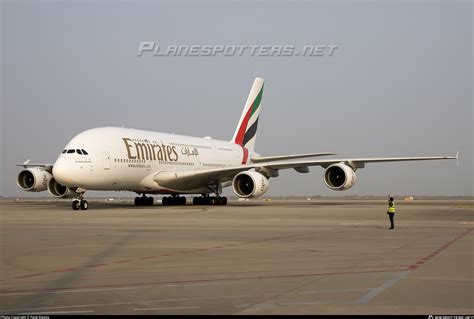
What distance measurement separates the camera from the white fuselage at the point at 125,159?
101 feet


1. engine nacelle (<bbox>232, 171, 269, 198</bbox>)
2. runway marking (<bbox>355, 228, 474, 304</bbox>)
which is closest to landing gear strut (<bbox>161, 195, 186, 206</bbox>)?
engine nacelle (<bbox>232, 171, 269, 198</bbox>)

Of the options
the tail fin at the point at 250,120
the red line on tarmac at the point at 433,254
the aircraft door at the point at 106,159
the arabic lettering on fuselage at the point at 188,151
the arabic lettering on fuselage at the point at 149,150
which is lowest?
the red line on tarmac at the point at 433,254

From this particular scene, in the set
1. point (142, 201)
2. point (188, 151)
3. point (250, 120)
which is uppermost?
point (250, 120)

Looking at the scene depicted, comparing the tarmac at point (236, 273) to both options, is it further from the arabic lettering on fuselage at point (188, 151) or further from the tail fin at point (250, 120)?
the tail fin at point (250, 120)

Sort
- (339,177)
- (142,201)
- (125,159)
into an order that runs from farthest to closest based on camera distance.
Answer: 1. (142,201)
2. (339,177)
3. (125,159)

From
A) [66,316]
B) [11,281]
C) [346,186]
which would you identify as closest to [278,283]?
[66,316]

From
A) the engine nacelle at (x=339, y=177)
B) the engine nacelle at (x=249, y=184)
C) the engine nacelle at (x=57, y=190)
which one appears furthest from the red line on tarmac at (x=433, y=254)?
the engine nacelle at (x=57, y=190)

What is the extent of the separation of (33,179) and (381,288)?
3147 centimetres

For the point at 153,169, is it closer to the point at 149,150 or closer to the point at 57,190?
the point at 149,150

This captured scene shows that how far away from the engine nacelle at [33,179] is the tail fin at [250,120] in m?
16.7

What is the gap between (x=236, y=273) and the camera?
30.9ft

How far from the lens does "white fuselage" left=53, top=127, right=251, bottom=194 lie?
30781 mm

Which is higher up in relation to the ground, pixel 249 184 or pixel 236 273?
pixel 249 184

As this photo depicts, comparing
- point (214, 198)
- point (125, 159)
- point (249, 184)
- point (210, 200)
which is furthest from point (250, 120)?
point (125, 159)
